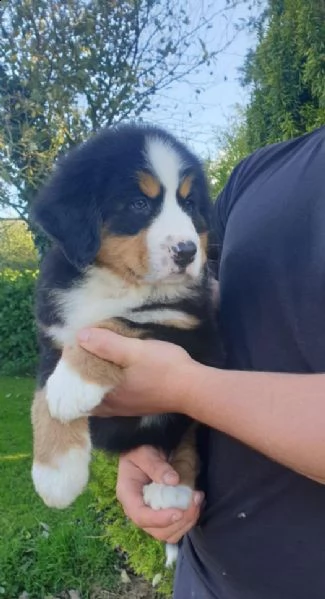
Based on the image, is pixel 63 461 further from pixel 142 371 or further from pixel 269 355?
pixel 269 355

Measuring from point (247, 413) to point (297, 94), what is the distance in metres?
1.82

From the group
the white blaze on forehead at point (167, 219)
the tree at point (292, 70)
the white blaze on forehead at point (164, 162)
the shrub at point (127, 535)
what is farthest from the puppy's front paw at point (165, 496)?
the tree at point (292, 70)

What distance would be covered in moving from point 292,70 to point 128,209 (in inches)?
49.8

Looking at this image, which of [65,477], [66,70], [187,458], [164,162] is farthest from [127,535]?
[66,70]

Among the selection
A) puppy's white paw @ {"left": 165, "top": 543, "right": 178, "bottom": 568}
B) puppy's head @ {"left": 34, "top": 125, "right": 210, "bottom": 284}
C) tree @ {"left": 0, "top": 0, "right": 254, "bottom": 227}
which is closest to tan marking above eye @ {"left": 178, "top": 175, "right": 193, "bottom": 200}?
puppy's head @ {"left": 34, "top": 125, "right": 210, "bottom": 284}

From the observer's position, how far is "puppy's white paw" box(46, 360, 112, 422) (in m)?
1.49

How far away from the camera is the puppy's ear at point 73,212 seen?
171 centimetres

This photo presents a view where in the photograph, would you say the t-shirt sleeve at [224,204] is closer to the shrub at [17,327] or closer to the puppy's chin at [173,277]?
the puppy's chin at [173,277]

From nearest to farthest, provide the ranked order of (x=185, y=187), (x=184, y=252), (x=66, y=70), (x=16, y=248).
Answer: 1. (x=184, y=252)
2. (x=185, y=187)
3. (x=66, y=70)
4. (x=16, y=248)

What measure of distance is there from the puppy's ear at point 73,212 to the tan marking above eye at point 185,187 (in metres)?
0.22

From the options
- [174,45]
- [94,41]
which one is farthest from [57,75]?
[174,45]

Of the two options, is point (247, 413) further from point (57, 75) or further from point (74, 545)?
point (57, 75)

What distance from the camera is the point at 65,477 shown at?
159 centimetres

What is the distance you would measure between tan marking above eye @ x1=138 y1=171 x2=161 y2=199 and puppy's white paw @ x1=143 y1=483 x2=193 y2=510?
2.36 ft
